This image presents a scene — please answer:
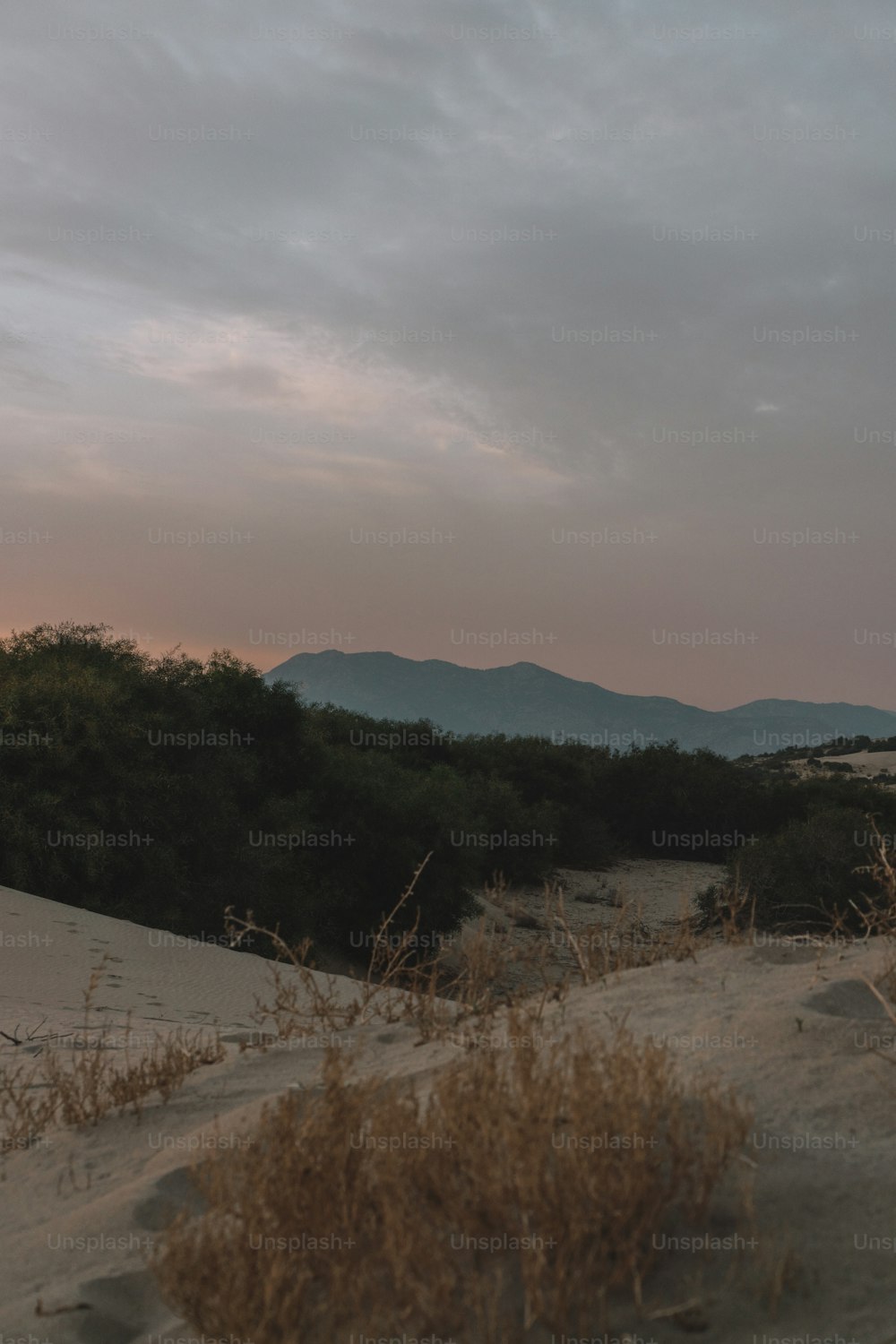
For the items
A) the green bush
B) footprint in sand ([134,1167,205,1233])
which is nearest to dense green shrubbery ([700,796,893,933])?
the green bush

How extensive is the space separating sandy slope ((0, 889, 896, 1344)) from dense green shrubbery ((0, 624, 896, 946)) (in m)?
11.2

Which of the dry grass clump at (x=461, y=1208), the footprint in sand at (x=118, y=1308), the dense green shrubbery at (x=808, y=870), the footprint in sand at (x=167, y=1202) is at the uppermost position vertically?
the dry grass clump at (x=461, y=1208)

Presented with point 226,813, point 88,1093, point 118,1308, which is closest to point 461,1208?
point 118,1308

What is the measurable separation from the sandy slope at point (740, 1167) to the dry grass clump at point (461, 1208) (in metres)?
0.17

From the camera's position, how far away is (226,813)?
1795 cm

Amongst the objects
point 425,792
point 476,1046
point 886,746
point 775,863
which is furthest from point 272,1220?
point 886,746

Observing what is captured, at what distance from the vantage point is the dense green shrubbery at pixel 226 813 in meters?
15.5

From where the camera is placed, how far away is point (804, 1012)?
406 centimetres

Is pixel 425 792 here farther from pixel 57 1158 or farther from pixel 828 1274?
pixel 828 1274

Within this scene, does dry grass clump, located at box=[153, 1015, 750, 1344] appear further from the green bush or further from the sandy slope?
the green bush

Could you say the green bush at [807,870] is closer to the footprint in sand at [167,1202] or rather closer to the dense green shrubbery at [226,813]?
the dense green shrubbery at [226,813]

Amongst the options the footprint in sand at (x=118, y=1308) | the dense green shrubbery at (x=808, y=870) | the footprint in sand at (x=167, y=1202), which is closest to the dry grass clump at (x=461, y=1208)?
the footprint in sand at (x=118, y=1308)

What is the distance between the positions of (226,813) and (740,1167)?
15711 mm

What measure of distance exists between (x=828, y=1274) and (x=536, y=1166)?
82cm
